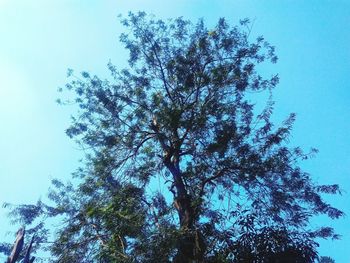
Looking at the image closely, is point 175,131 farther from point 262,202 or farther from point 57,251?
point 57,251

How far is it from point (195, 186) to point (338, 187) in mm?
5140

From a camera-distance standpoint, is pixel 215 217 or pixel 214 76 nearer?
pixel 215 217

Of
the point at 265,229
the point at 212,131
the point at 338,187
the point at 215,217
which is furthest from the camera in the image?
the point at 212,131

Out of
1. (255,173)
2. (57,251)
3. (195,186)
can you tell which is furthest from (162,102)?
(57,251)

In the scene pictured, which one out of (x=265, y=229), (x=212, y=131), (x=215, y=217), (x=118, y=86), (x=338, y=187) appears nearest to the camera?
(x=265, y=229)

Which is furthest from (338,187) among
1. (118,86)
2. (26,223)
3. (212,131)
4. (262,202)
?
(26,223)

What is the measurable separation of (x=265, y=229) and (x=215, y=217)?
1.86 meters

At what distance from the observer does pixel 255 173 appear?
46.9 feet

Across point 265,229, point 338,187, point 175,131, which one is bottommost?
point 265,229

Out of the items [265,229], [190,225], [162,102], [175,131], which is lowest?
[265,229]

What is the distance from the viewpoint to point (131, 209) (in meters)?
11.7

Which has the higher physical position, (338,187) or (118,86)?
(118,86)

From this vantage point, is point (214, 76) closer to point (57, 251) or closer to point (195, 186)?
point (195, 186)

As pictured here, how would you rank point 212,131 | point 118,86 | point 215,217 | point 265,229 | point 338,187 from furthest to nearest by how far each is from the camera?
point 118,86, point 212,131, point 338,187, point 215,217, point 265,229
